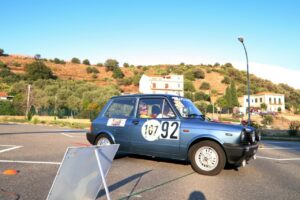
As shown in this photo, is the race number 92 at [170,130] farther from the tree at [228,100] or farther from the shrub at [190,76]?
the shrub at [190,76]

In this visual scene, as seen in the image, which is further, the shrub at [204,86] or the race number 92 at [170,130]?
the shrub at [204,86]

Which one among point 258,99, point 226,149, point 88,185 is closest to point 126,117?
point 226,149

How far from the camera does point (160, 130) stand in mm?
7219

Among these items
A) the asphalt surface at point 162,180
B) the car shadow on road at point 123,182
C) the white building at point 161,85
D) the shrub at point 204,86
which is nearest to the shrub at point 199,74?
the shrub at point 204,86

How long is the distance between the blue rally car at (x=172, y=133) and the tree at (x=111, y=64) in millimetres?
115063

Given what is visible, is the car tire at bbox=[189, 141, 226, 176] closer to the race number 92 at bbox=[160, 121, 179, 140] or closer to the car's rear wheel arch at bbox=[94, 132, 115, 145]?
the race number 92 at bbox=[160, 121, 179, 140]

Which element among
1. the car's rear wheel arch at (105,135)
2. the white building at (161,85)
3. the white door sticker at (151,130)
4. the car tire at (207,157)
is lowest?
the car tire at (207,157)

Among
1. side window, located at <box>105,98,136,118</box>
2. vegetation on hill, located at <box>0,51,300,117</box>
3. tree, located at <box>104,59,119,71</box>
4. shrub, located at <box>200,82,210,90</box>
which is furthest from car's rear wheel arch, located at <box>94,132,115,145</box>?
tree, located at <box>104,59,119,71</box>

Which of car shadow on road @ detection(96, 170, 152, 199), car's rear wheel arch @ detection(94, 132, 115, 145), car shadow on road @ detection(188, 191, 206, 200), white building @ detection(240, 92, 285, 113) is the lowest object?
car shadow on road @ detection(188, 191, 206, 200)

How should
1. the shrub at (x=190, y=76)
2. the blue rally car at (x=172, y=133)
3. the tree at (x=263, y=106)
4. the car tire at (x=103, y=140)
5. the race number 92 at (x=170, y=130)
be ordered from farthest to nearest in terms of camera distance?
1. the shrub at (x=190, y=76)
2. the tree at (x=263, y=106)
3. the car tire at (x=103, y=140)
4. the race number 92 at (x=170, y=130)
5. the blue rally car at (x=172, y=133)

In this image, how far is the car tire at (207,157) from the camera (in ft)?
21.1

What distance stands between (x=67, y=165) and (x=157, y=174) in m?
3.62

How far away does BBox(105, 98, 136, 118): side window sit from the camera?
26.3 ft

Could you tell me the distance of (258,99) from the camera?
350ft
